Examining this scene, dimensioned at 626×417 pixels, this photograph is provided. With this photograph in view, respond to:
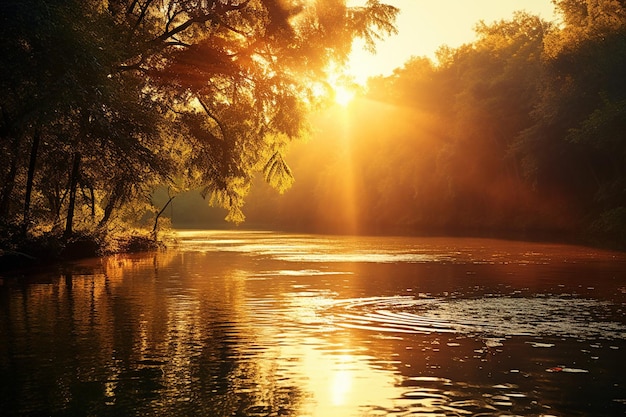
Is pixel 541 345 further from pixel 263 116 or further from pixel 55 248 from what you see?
pixel 263 116

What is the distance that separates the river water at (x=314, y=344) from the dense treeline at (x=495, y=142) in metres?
32.7

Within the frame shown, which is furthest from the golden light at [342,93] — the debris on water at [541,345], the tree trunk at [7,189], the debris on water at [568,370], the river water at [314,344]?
the debris on water at [568,370]

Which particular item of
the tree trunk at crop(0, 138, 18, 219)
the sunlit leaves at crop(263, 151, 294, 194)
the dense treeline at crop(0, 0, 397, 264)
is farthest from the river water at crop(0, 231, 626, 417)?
the sunlit leaves at crop(263, 151, 294, 194)

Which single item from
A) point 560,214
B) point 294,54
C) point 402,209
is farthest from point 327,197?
point 294,54

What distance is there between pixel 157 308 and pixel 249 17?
1733 cm

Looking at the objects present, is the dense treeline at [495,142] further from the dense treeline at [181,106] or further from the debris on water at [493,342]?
the debris on water at [493,342]

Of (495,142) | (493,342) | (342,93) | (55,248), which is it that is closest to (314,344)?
(493,342)

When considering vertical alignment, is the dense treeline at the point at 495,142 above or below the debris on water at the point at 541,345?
above

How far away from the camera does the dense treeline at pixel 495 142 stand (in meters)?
58.8

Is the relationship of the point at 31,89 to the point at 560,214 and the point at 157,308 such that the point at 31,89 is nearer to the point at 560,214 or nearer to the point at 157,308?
the point at 157,308

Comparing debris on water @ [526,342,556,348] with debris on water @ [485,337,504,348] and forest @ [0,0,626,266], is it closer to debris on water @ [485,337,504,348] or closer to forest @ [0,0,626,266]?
debris on water @ [485,337,504,348]

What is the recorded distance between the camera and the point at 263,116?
3831cm

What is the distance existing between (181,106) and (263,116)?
12.3 feet

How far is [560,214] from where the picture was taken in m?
74.6
